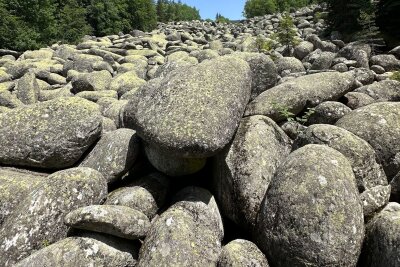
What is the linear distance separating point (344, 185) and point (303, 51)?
1555 cm

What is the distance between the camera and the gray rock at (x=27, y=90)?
18.6 m

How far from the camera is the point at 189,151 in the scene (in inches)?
290

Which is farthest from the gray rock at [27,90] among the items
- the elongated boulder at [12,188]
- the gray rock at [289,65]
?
the gray rock at [289,65]

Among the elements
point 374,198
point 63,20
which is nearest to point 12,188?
point 374,198

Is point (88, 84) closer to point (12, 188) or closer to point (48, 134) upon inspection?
point (48, 134)

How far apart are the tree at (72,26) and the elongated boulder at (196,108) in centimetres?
5127

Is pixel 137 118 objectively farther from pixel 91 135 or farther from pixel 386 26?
pixel 386 26

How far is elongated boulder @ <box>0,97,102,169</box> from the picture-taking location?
8.90 m

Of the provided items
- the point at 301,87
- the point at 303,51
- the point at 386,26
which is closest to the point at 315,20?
the point at 386,26

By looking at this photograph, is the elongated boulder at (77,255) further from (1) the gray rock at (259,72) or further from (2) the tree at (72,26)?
A: (2) the tree at (72,26)

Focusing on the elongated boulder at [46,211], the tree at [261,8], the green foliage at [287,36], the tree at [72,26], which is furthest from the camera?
the tree at [261,8]

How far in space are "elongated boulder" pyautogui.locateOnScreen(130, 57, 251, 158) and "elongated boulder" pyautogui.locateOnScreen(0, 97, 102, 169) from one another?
167 centimetres

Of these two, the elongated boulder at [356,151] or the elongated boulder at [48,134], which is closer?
the elongated boulder at [356,151]

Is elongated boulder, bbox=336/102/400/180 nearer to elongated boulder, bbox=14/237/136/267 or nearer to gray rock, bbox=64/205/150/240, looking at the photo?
gray rock, bbox=64/205/150/240
